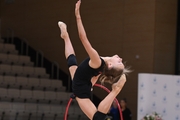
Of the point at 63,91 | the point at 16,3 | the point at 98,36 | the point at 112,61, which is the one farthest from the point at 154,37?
the point at 112,61

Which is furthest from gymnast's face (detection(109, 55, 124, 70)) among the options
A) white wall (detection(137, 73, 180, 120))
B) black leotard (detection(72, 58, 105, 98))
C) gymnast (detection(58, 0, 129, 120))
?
white wall (detection(137, 73, 180, 120))

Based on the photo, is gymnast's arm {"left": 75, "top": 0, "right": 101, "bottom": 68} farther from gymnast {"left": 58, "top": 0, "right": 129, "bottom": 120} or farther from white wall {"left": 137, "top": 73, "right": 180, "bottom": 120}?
white wall {"left": 137, "top": 73, "right": 180, "bottom": 120}

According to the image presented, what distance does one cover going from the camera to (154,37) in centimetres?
1451

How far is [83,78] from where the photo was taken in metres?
6.32

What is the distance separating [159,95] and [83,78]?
6131 millimetres

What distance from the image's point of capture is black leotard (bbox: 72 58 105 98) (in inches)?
245

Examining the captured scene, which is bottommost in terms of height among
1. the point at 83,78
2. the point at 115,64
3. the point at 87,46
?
the point at 83,78

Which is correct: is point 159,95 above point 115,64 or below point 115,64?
below

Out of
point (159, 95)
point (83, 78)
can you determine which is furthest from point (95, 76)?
point (159, 95)

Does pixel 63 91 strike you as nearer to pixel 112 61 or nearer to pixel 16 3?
pixel 16 3

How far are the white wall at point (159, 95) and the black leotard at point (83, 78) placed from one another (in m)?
5.80

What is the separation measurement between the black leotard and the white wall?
19.0 ft

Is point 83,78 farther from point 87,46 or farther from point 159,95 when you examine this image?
point 159,95

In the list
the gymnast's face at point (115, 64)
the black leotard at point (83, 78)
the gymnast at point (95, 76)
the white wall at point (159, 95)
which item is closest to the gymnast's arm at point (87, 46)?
the gymnast at point (95, 76)
